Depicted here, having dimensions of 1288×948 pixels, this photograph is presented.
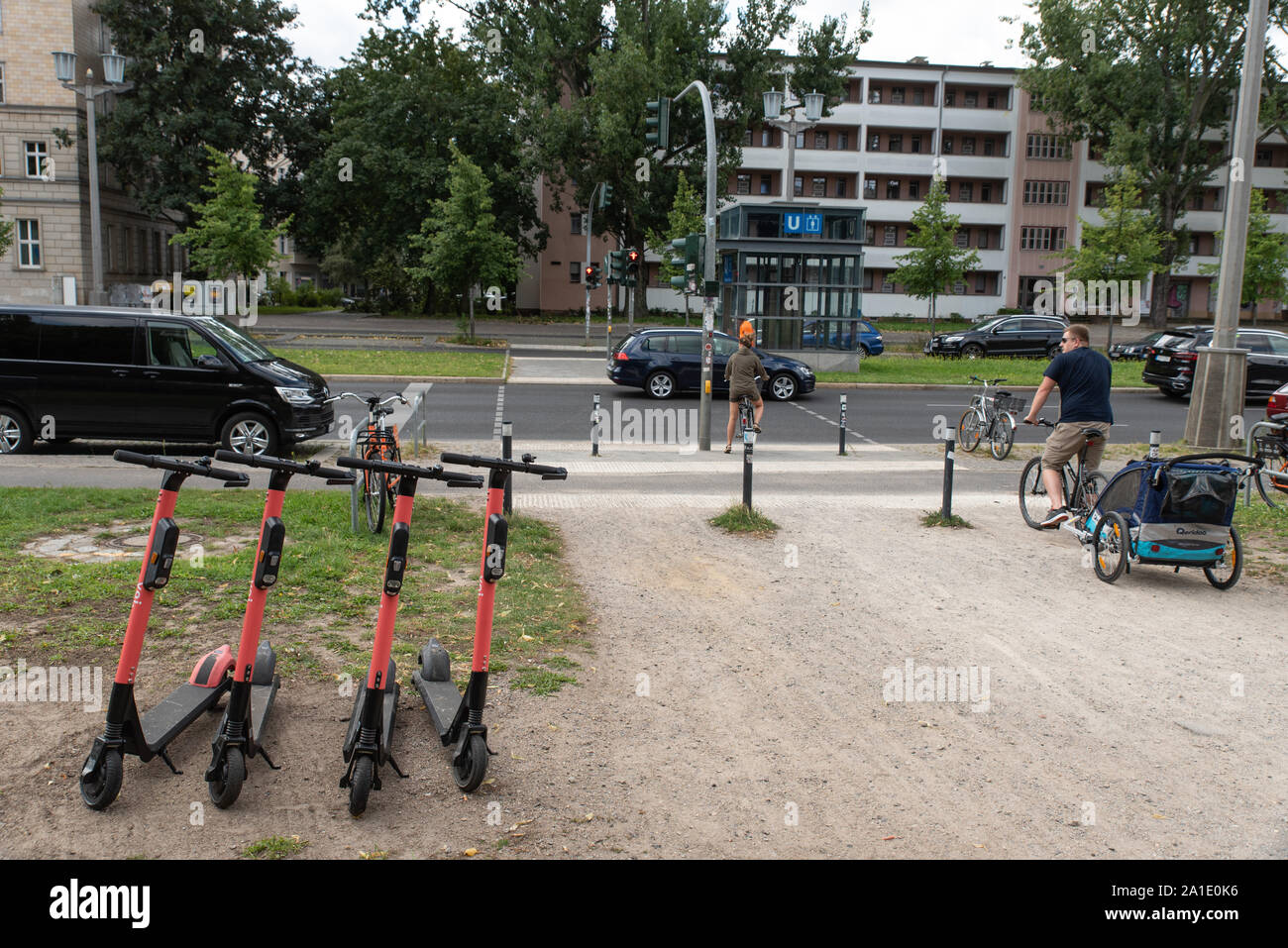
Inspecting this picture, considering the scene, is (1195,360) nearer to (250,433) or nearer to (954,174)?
(250,433)

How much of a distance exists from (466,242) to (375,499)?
27834 mm

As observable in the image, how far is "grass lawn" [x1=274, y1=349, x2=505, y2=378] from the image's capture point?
86.7 ft

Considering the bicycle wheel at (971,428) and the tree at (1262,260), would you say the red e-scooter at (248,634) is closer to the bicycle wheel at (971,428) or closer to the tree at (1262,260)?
the bicycle wheel at (971,428)

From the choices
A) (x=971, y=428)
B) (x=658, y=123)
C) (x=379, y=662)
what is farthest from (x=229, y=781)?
(x=658, y=123)

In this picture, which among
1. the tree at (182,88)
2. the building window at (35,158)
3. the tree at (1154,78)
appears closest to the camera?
the tree at (182,88)

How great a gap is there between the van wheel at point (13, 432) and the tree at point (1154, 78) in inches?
2061

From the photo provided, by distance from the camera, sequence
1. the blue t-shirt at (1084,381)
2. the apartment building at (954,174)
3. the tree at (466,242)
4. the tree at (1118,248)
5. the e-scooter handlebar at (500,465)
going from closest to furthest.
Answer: the e-scooter handlebar at (500,465) < the blue t-shirt at (1084,381) < the tree at (466,242) < the tree at (1118,248) < the apartment building at (954,174)

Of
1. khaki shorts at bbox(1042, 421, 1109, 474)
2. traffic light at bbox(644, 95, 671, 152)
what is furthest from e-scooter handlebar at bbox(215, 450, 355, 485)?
traffic light at bbox(644, 95, 671, 152)

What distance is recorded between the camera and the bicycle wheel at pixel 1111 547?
854 centimetres

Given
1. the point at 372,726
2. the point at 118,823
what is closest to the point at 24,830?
the point at 118,823

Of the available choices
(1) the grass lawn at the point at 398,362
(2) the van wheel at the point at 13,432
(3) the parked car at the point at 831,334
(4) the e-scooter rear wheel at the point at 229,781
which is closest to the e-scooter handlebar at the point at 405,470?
(4) the e-scooter rear wheel at the point at 229,781

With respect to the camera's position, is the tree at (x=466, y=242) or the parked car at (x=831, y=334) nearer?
the parked car at (x=831, y=334)

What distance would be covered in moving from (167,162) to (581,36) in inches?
798

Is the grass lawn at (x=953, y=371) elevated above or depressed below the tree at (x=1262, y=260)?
below
